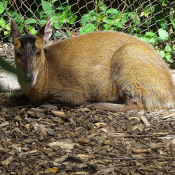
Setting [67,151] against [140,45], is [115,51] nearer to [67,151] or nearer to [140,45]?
[140,45]

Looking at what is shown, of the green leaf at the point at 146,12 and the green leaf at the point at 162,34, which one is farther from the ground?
the green leaf at the point at 146,12

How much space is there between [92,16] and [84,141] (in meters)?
4.57

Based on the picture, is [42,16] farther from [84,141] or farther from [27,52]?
[84,141]

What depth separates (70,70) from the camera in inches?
206

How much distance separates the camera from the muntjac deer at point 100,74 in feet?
16.4

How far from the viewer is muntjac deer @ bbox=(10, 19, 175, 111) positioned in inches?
196

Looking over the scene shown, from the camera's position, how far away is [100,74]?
17.1 feet

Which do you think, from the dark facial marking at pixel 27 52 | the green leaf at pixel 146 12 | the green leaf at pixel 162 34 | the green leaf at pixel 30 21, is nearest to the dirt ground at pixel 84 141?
the dark facial marking at pixel 27 52

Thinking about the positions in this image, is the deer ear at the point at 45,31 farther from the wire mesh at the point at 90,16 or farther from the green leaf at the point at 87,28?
the green leaf at the point at 87,28

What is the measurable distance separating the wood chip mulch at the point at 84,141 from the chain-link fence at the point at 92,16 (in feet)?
10.1

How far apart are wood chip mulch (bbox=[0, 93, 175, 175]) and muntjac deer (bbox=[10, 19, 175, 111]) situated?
23 cm

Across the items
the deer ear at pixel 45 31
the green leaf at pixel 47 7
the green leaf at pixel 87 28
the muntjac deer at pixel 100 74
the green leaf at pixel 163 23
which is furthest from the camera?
the green leaf at pixel 163 23

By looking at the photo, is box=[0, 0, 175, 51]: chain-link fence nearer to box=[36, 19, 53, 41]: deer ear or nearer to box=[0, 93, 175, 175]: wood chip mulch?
box=[36, 19, 53, 41]: deer ear

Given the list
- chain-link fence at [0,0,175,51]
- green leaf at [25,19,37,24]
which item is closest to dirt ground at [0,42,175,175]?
green leaf at [25,19,37,24]
